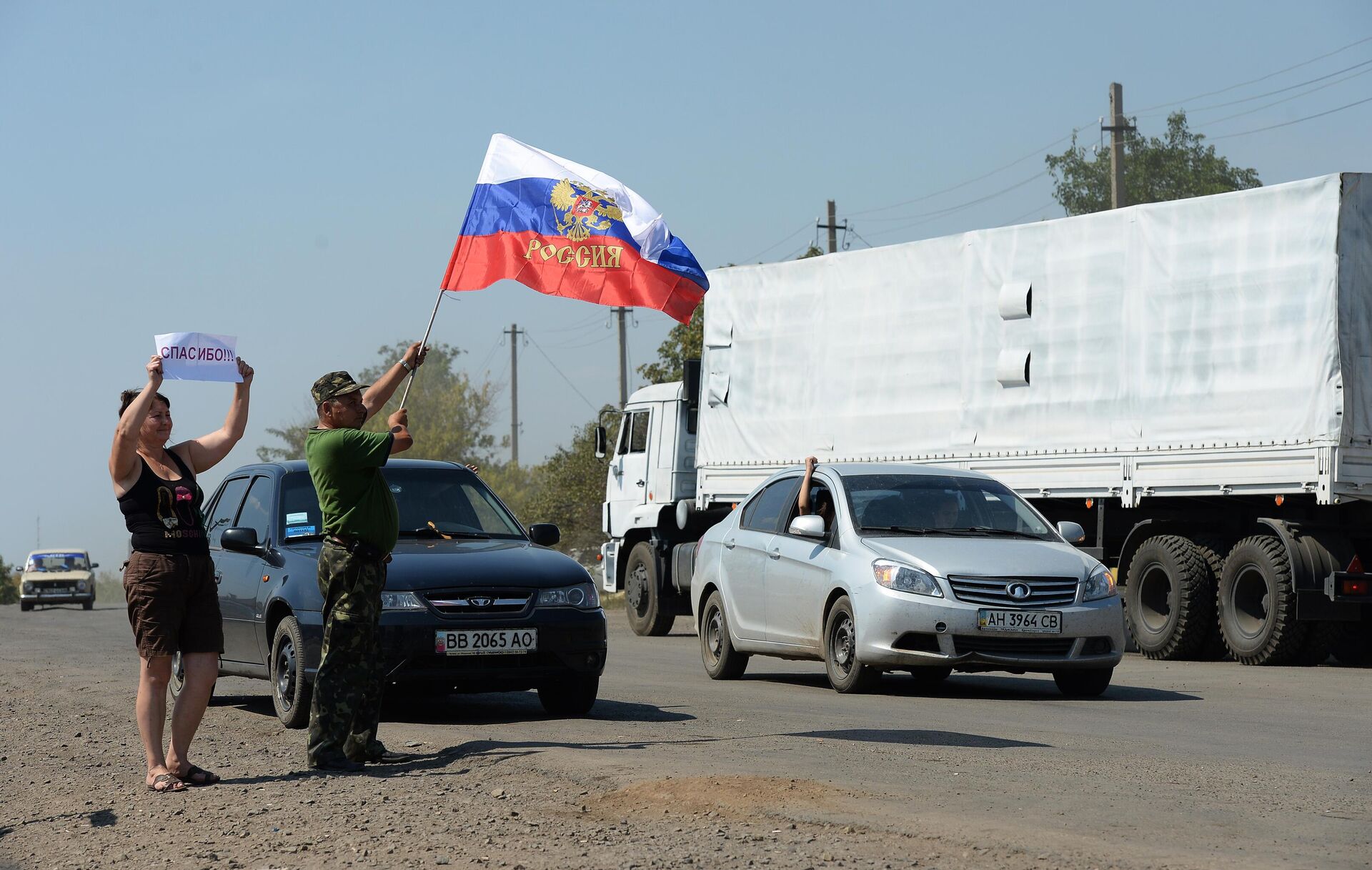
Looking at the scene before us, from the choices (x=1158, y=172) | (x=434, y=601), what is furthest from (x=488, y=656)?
(x=1158, y=172)

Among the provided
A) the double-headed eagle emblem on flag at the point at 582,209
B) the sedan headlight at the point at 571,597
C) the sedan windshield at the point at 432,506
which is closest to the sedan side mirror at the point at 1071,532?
the sedan headlight at the point at 571,597

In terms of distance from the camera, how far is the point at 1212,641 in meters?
17.2

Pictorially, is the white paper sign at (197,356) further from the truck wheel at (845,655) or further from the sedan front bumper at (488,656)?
the truck wheel at (845,655)

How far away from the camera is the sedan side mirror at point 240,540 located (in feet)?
34.0

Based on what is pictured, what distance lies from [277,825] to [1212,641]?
1234 centimetres

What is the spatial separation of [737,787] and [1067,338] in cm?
1204

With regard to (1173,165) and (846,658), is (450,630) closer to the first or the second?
(846,658)

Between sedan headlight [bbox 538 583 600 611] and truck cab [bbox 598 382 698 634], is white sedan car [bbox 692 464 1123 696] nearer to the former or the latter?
sedan headlight [bbox 538 583 600 611]

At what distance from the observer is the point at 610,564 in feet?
80.8

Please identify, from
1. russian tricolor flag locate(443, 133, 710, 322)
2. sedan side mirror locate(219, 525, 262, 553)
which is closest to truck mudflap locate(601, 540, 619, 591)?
russian tricolor flag locate(443, 133, 710, 322)

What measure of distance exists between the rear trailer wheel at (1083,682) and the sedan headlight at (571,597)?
3.65m

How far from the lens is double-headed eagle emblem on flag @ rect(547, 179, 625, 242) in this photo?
36.3ft

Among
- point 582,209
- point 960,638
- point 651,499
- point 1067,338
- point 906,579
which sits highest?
point 1067,338

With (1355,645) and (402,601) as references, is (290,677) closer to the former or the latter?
(402,601)
